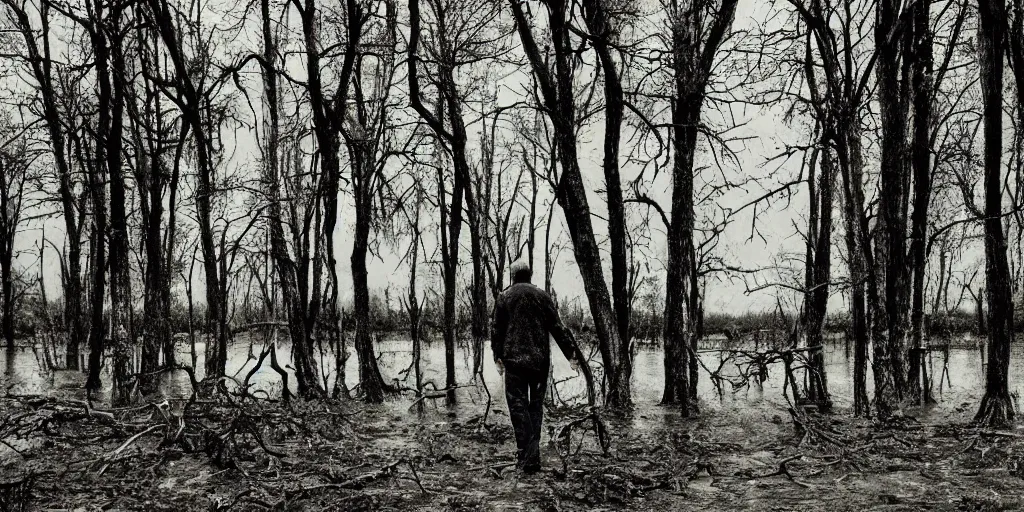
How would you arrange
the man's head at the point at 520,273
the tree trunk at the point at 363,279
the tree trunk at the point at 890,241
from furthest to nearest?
the tree trunk at the point at 363,279, the tree trunk at the point at 890,241, the man's head at the point at 520,273

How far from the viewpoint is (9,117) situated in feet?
85.0

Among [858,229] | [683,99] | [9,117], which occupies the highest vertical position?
[9,117]

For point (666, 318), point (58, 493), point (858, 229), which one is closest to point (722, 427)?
point (666, 318)

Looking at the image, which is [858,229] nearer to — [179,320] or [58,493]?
[58,493]

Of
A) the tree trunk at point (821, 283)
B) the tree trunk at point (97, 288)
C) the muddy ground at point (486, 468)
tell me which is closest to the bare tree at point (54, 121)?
the tree trunk at point (97, 288)

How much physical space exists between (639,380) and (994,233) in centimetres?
1317

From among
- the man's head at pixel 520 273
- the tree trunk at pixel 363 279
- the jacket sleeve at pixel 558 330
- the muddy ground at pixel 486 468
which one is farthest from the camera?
Answer: the tree trunk at pixel 363 279

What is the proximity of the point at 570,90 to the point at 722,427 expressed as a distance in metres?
5.67

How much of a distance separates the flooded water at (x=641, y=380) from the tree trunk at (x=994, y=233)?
2.71 meters

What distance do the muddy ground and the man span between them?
0.45m

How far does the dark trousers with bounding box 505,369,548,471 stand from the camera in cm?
740

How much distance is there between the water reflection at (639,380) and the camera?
1557 centimetres

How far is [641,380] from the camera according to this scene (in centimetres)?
2241

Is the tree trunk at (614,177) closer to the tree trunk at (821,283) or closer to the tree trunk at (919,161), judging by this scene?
the tree trunk at (821,283)
